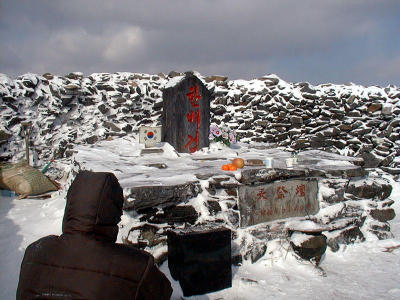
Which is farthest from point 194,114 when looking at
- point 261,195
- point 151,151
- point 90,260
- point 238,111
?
point 90,260

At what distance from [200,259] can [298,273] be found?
1.18m

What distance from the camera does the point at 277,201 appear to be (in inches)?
151

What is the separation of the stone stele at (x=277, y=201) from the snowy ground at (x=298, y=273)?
1.28 feet

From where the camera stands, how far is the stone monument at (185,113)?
19.8 feet

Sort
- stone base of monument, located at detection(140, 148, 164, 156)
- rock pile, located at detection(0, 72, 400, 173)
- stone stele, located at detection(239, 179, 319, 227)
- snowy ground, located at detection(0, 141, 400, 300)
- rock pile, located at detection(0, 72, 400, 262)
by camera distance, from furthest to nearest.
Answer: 1. rock pile, located at detection(0, 72, 400, 173)
2. rock pile, located at detection(0, 72, 400, 262)
3. stone base of monument, located at detection(140, 148, 164, 156)
4. stone stele, located at detection(239, 179, 319, 227)
5. snowy ground, located at detection(0, 141, 400, 300)

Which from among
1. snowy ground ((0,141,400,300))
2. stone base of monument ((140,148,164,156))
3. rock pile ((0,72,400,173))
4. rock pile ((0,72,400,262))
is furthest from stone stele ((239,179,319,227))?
rock pile ((0,72,400,173))

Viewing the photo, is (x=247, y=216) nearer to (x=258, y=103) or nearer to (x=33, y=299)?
(x=33, y=299)

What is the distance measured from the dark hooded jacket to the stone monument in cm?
463

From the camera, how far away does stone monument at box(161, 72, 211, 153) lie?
6.04m

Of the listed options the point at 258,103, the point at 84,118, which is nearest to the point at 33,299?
the point at 84,118

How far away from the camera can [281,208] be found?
12.6 feet

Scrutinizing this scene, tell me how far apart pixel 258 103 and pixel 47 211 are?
6.80 m

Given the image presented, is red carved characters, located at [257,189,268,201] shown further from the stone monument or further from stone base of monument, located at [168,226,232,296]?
the stone monument

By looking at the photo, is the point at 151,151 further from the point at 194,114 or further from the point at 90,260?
the point at 90,260
